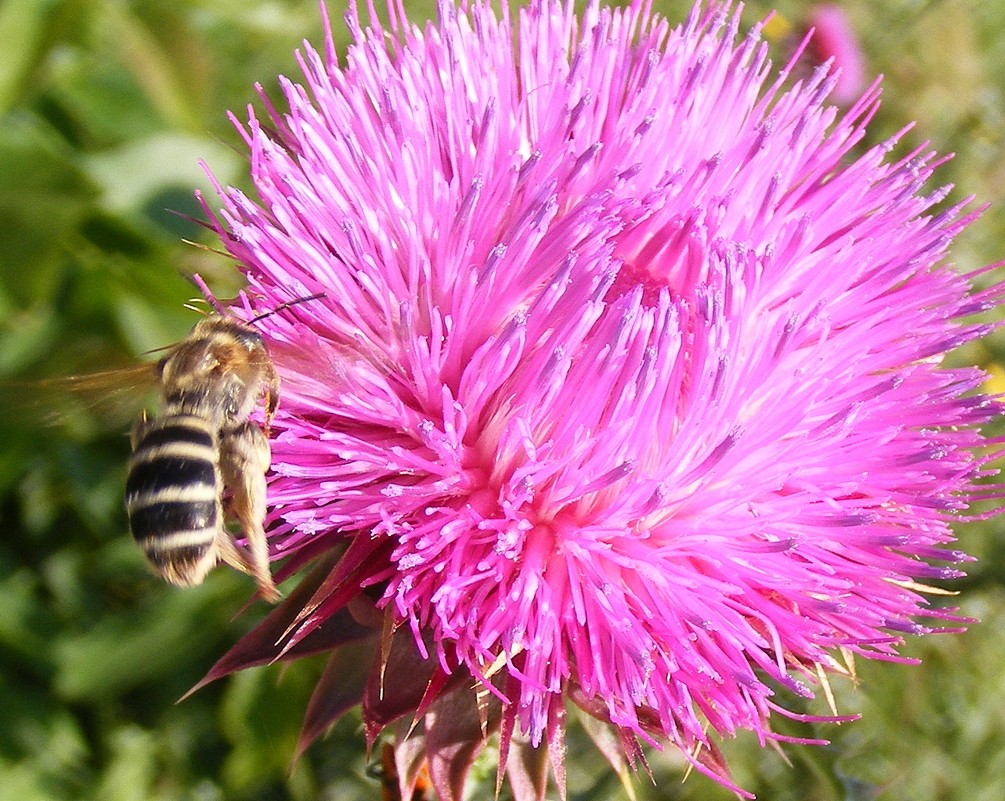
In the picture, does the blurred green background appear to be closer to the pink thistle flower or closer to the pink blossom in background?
the pink thistle flower

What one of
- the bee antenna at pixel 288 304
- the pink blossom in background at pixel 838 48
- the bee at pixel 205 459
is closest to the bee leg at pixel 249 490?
the bee at pixel 205 459

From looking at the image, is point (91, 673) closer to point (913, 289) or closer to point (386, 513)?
point (386, 513)

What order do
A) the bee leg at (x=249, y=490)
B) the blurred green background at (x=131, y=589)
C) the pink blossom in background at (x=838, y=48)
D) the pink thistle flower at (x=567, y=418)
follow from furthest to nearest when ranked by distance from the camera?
the pink blossom in background at (x=838, y=48) → the blurred green background at (x=131, y=589) → the pink thistle flower at (x=567, y=418) → the bee leg at (x=249, y=490)

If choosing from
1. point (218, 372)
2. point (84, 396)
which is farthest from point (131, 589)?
point (218, 372)

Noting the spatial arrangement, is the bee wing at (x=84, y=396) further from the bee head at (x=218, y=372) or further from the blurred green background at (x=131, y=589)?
the blurred green background at (x=131, y=589)

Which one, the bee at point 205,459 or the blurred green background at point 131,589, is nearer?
the bee at point 205,459

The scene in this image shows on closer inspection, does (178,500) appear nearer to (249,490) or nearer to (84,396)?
(249,490)

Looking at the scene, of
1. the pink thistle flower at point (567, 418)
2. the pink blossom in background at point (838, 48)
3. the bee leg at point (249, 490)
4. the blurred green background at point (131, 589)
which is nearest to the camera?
the bee leg at point (249, 490)
